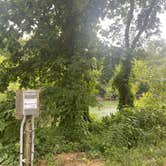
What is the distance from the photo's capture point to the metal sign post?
13.1 feet

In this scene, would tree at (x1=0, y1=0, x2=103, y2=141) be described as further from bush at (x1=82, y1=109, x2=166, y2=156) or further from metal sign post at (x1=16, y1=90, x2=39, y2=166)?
metal sign post at (x1=16, y1=90, x2=39, y2=166)

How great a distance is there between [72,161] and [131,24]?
5331 mm

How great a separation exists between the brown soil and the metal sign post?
1.61m

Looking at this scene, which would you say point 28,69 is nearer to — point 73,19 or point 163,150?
point 73,19

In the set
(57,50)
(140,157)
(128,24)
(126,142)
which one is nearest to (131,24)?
(128,24)

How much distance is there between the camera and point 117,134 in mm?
6910

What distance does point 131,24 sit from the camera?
32.3ft

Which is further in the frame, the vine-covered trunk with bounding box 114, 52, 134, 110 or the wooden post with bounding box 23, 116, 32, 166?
the vine-covered trunk with bounding box 114, 52, 134, 110

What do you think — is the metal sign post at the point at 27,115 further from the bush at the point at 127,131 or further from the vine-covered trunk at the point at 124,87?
the vine-covered trunk at the point at 124,87

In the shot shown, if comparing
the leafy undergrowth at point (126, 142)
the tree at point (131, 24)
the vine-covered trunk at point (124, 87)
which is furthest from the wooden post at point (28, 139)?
the vine-covered trunk at point (124, 87)

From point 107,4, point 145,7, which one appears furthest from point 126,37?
point 107,4

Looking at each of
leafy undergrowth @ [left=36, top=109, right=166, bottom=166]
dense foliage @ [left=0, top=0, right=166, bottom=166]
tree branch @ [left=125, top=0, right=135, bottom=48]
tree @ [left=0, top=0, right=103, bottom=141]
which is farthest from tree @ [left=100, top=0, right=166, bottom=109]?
tree @ [left=0, top=0, right=103, bottom=141]

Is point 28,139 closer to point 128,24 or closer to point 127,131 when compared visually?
point 127,131

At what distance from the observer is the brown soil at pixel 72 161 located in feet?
18.9
